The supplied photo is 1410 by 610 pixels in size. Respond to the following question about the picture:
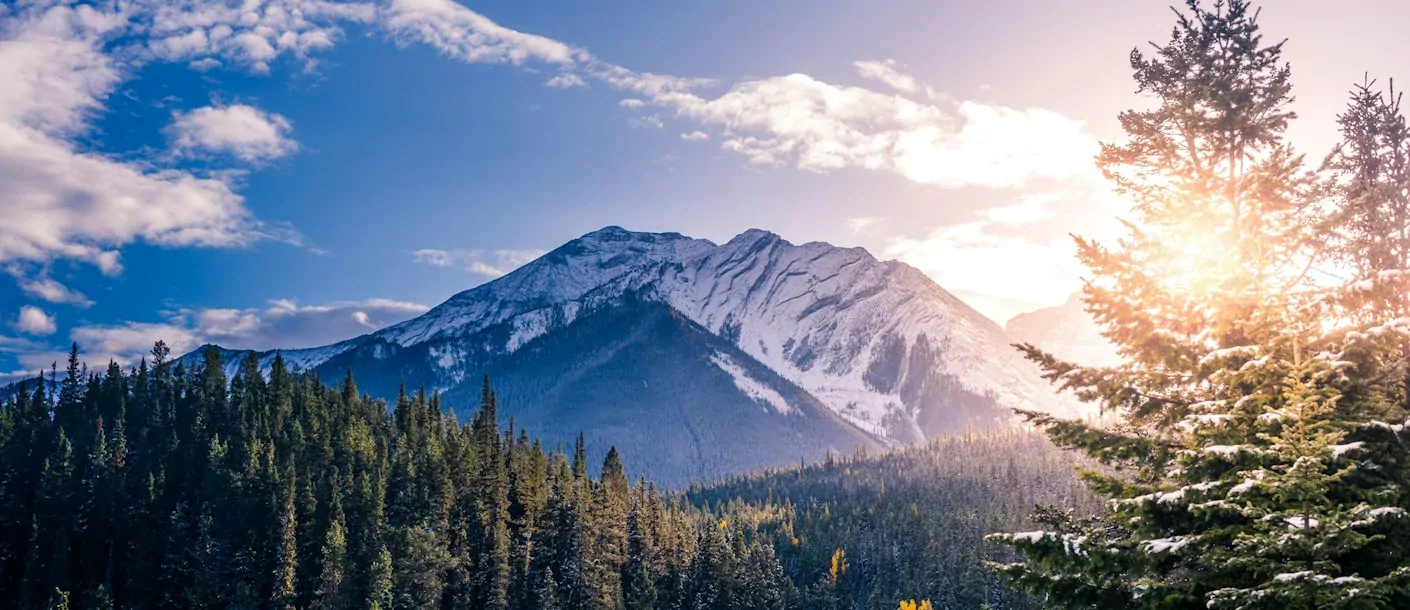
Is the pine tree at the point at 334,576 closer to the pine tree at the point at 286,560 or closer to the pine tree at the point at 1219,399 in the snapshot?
the pine tree at the point at 286,560

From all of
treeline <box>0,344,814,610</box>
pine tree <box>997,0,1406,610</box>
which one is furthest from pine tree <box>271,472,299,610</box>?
pine tree <box>997,0,1406,610</box>

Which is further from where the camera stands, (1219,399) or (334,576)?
(334,576)

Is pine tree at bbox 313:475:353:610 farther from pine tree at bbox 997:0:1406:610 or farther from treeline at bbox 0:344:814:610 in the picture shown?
pine tree at bbox 997:0:1406:610

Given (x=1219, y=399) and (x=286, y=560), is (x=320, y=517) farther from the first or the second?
(x=1219, y=399)

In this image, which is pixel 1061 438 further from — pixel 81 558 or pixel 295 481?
pixel 81 558

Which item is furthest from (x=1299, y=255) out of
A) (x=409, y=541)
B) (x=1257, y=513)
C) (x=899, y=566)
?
(x=899, y=566)

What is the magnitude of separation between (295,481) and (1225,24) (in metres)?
113

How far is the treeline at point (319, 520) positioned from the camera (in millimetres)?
99188

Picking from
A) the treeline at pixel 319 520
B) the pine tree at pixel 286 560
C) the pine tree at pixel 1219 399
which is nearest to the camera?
the pine tree at pixel 1219 399

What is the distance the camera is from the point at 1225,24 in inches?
758

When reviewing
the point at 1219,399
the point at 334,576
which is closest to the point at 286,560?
the point at 334,576

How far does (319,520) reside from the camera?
105m

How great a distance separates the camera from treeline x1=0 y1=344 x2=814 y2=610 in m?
99.2

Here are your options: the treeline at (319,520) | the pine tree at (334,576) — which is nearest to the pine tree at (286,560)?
the treeline at (319,520)
